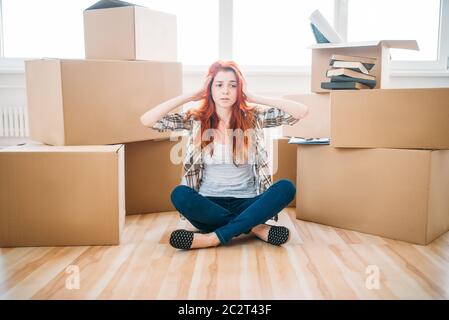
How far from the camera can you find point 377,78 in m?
1.99

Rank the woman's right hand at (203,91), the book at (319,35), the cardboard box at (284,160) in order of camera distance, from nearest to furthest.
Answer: the woman's right hand at (203,91) < the book at (319,35) < the cardboard box at (284,160)

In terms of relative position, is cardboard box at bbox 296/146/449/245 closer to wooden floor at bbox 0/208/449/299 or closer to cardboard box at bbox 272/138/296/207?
wooden floor at bbox 0/208/449/299

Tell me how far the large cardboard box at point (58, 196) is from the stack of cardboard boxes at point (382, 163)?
85 cm

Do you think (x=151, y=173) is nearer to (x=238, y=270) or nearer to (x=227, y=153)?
(x=227, y=153)

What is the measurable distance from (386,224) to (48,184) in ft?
4.07

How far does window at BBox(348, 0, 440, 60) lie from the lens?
299 cm

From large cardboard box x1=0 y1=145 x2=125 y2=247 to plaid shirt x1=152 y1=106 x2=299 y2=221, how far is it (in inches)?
11.4

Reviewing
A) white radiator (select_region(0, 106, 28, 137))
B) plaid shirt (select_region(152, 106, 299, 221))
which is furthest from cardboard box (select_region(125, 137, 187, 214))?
white radiator (select_region(0, 106, 28, 137))

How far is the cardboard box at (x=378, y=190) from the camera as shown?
1685 mm

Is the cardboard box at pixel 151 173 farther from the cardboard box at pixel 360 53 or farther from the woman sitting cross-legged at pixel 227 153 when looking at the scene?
the cardboard box at pixel 360 53

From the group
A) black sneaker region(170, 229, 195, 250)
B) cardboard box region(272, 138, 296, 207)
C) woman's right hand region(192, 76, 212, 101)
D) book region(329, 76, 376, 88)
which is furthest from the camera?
cardboard box region(272, 138, 296, 207)

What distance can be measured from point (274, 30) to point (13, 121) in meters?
1.77

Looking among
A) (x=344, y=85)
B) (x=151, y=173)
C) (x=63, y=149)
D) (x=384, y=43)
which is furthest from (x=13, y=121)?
(x=384, y=43)

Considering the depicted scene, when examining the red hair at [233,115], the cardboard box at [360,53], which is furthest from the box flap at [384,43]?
the red hair at [233,115]
